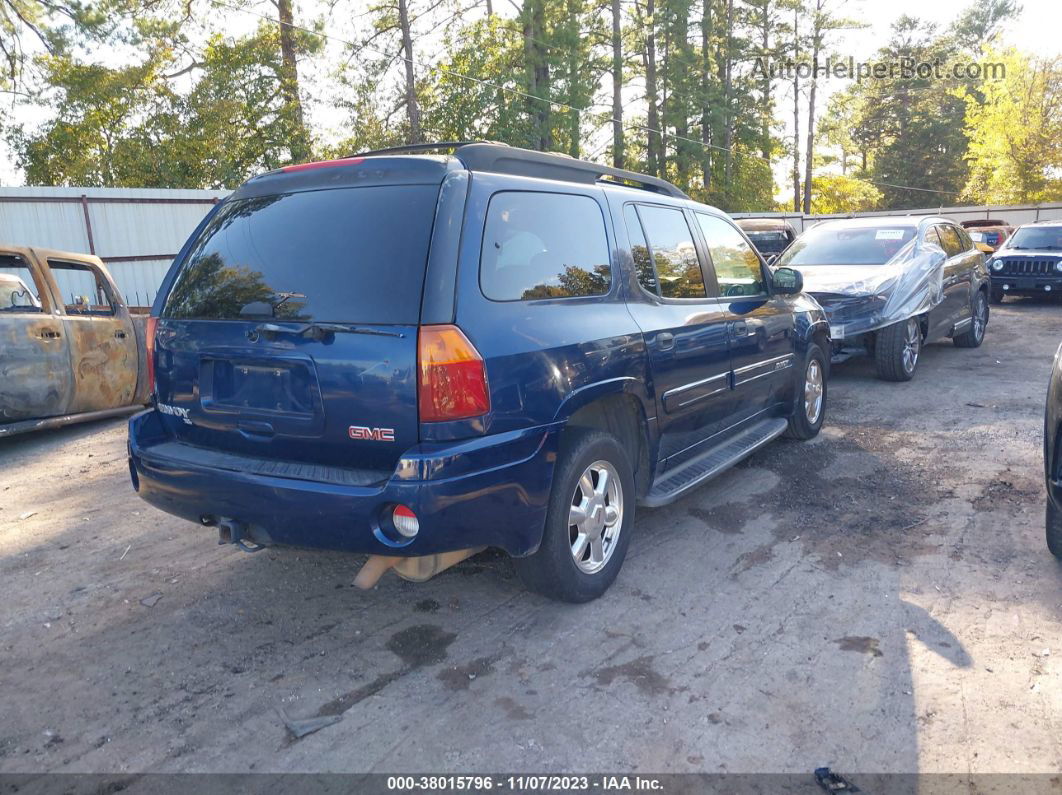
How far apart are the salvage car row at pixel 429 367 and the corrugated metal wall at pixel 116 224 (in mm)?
11063

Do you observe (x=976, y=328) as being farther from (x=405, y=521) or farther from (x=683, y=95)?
(x=683, y=95)

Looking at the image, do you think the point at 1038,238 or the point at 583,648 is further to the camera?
the point at 1038,238

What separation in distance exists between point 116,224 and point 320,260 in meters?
12.7

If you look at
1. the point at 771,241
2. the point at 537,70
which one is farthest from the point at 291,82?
the point at 771,241

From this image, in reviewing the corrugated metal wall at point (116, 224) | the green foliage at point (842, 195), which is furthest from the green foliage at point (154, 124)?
the green foliage at point (842, 195)

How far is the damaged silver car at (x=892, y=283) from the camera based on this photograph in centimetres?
819

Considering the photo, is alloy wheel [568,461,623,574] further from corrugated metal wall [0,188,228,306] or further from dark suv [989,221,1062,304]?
dark suv [989,221,1062,304]

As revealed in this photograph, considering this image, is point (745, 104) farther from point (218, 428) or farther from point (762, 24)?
point (218, 428)

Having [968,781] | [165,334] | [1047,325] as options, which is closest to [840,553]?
[968,781]

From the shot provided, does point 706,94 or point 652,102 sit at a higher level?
point 706,94

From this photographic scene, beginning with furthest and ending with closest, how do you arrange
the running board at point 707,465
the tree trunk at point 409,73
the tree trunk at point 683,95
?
the tree trunk at point 683,95, the tree trunk at point 409,73, the running board at point 707,465

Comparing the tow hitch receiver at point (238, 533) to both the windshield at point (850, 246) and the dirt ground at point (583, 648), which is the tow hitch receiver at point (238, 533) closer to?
the dirt ground at point (583, 648)

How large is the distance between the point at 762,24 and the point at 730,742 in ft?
156

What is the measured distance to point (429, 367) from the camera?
2887 mm
